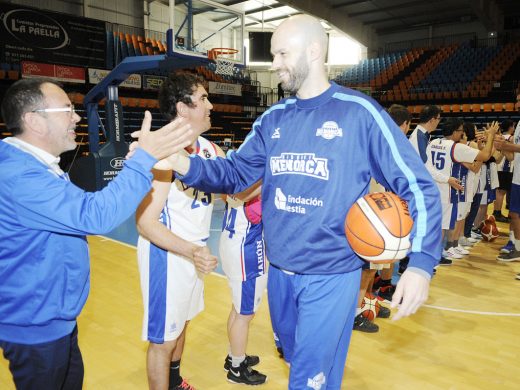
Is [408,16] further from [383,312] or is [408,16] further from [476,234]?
[383,312]

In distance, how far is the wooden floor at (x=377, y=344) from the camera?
3139 mm

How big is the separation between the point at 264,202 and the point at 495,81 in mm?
19284

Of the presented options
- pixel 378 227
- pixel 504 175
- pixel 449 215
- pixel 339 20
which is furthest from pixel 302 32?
pixel 339 20

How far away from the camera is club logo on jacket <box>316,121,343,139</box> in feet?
6.11

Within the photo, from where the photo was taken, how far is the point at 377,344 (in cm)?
368

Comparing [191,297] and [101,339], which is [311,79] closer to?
[191,297]

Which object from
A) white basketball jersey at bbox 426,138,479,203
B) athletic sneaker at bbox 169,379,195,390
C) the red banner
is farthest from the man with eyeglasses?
the red banner

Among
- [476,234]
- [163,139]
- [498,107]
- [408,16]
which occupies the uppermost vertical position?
[408,16]

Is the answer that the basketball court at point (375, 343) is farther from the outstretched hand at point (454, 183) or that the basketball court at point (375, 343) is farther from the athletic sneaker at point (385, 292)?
the outstretched hand at point (454, 183)

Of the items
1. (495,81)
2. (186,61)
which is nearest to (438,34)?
(495,81)

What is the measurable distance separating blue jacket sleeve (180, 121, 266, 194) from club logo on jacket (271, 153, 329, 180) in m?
0.22

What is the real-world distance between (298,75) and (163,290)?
4.61ft

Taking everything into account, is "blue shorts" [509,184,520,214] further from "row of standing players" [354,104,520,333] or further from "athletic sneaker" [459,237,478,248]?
"athletic sneaker" [459,237,478,248]

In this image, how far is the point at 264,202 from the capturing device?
6.91 feet
